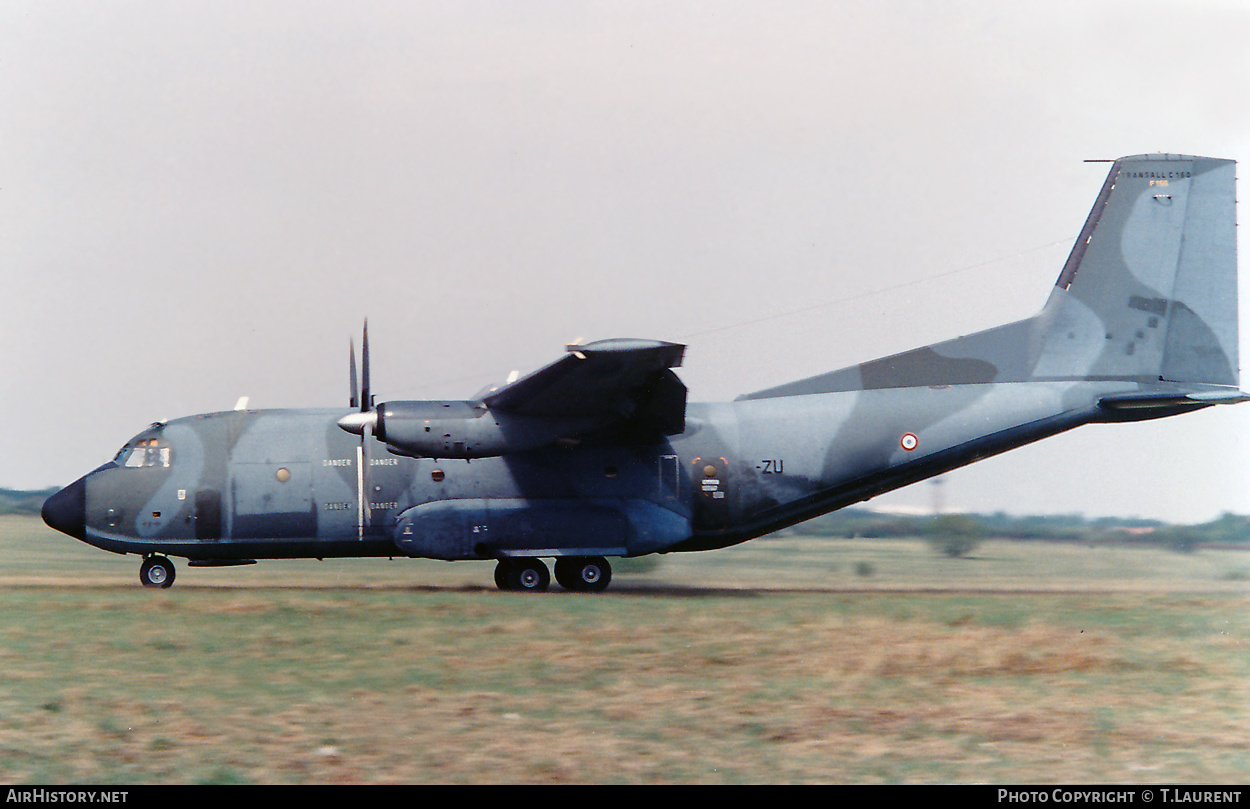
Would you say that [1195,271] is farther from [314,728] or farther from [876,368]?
[314,728]

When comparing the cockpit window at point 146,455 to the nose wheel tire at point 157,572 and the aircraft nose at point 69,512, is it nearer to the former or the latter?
the aircraft nose at point 69,512

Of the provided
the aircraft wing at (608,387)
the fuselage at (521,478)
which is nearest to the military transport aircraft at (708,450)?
the fuselage at (521,478)

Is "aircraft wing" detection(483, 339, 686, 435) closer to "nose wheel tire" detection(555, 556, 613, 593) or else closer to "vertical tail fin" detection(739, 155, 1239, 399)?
"nose wheel tire" detection(555, 556, 613, 593)

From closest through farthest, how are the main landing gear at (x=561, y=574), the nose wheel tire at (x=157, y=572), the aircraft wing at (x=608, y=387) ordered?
1. the aircraft wing at (x=608, y=387)
2. the nose wheel tire at (x=157, y=572)
3. the main landing gear at (x=561, y=574)

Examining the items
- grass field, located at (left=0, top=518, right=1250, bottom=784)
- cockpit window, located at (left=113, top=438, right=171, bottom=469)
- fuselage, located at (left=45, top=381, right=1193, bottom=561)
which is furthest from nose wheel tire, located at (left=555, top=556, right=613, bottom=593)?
cockpit window, located at (left=113, top=438, right=171, bottom=469)

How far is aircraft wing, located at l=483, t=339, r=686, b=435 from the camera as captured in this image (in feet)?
52.5

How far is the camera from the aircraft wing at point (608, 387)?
16.0m

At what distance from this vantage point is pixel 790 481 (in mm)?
19094

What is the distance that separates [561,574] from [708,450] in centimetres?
322

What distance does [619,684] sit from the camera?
10820 mm

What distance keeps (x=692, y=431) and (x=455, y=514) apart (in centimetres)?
411

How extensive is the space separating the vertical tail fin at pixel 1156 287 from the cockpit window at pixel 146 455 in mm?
14396

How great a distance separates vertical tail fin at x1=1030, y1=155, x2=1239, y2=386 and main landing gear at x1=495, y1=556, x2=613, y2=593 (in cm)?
794

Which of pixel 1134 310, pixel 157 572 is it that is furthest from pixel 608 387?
pixel 1134 310
